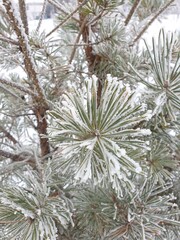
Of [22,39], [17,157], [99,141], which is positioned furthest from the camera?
[17,157]

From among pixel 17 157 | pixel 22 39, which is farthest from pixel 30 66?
pixel 17 157

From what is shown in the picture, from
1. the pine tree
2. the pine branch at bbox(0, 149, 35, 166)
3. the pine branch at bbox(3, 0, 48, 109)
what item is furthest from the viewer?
the pine branch at bbox(0, 149, 35, 166)

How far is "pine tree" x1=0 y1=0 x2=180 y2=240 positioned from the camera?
34cm

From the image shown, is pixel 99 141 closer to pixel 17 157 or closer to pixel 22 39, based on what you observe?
pixel 22 39

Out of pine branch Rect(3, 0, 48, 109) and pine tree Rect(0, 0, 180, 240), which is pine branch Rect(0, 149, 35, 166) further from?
pine branch Rect(3, 0, 48, 109)

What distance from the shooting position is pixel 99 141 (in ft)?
1.12

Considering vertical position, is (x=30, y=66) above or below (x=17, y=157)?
above

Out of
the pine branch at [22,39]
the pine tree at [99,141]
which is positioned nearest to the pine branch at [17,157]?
the pine tree at [99,141]

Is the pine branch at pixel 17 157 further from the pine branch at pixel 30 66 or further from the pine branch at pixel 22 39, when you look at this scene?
the pine branch at pixel 22 39

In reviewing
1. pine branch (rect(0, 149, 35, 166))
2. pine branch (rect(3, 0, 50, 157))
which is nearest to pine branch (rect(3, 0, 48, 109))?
pine branch (rect(3, 0, 50, 157))

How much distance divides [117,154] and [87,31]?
1.66ft

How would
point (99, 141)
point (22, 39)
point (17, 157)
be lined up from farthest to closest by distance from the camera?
1. point (17, 157)
2. point (22, 39)
3. point (99, 141)

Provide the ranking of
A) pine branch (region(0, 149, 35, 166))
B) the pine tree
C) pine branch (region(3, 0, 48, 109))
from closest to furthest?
1. the pine tree
2. pine branch (region(3, 0, 48, 109))
3. pine branch (region(0, 149, 35, 166))

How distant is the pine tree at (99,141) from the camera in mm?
342
